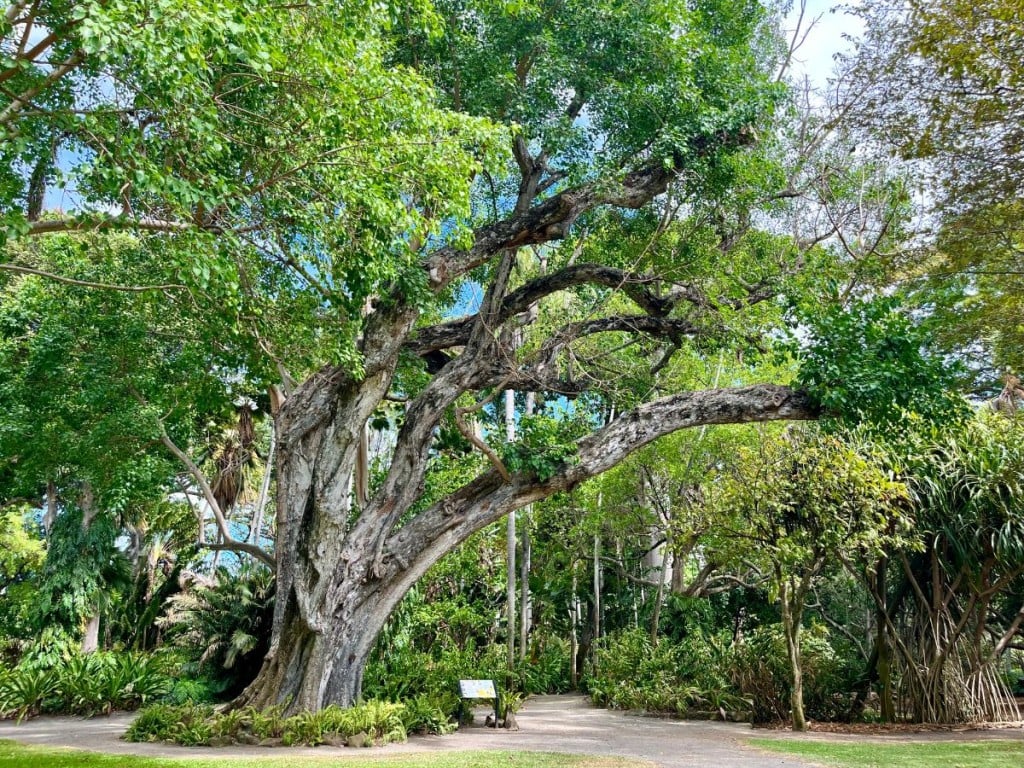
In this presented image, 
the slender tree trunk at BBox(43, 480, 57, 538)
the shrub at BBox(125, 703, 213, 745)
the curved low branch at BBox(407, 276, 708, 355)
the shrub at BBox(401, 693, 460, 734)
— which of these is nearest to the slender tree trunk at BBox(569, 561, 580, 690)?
the shrub at BBox(401, 693, 460, 734)

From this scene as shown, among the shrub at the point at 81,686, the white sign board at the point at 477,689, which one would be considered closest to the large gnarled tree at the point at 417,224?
the white sign board at the point at 477,689

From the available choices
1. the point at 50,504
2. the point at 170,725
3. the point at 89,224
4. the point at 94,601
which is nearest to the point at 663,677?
the point at 170,725

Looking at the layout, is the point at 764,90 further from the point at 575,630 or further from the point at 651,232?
the point at 575,630

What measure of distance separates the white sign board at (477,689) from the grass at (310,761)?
2294 millimetres

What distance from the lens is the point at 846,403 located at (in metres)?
9.03

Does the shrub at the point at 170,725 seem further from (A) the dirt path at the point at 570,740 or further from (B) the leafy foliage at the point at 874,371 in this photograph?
(B) the leafy foliage at the point at 874,371

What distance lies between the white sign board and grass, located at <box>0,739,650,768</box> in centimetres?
229

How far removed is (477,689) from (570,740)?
5.28 ft

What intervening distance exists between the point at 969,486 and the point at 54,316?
13.0 metres

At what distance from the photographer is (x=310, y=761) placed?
282 inches

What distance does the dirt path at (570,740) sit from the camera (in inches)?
307

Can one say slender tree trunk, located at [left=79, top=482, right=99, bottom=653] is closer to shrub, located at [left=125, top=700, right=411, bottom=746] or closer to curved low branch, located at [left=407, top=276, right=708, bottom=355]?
shrub, located at [left=125, top=700, right=411, bottom=746]

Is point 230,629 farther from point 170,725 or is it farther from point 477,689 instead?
point 477,689

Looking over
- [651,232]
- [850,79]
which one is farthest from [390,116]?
[850,79]
